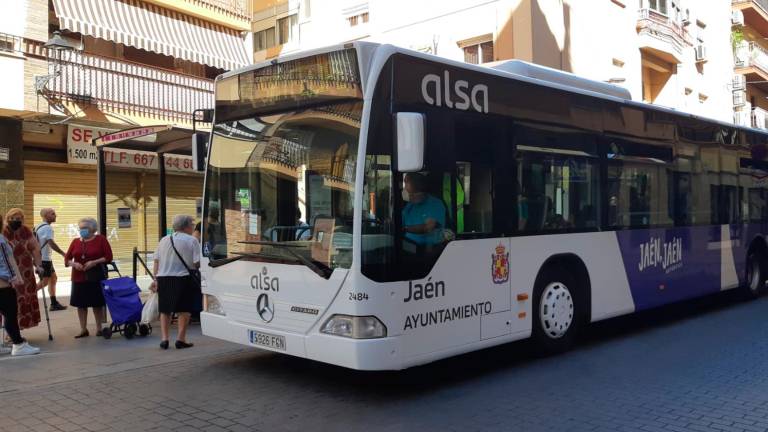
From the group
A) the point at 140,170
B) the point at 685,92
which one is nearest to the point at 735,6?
the point at 685,92

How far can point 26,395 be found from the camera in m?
6.27

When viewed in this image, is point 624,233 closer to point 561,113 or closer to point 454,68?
point 561,113

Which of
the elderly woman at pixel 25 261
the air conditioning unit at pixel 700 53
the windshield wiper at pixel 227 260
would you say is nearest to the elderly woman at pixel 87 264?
the elderly woman at pixel 25 261

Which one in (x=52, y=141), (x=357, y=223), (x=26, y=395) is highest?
(x=52, y=141)

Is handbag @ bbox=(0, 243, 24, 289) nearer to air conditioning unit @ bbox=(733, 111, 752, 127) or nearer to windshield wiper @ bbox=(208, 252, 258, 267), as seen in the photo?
windshield wiper @ bbox=(208, 252, 258, 267)

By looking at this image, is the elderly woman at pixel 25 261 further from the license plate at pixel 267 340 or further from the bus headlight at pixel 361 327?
the bus headlight at pixel 361 327

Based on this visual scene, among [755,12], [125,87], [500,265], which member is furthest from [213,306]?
[755,12]

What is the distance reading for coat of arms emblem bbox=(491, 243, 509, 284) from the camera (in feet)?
22.0

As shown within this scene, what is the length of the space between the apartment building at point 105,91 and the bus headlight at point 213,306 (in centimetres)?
867

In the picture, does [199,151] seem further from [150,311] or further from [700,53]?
[700,53]

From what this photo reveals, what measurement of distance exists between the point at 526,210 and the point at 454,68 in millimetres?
1753

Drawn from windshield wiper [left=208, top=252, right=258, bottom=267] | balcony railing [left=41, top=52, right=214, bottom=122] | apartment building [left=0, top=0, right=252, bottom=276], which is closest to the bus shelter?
windshield wiper [left=208, top=252, right=258, bottom=267]

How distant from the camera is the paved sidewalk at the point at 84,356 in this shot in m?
7.07

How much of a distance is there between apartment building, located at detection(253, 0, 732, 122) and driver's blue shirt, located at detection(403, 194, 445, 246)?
12.8 meters
